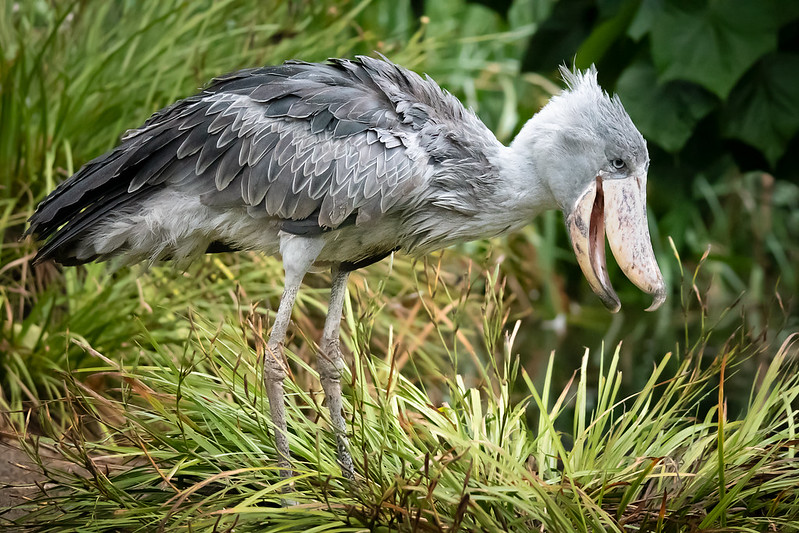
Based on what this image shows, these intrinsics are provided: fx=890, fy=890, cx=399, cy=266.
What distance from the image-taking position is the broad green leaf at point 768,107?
8.65ft

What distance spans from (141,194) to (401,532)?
1.05 meters

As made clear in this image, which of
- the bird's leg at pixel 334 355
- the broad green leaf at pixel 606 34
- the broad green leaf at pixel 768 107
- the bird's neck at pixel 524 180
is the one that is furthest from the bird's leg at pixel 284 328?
the broad green leaf at pixel 768 107

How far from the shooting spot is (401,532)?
6.37 feet

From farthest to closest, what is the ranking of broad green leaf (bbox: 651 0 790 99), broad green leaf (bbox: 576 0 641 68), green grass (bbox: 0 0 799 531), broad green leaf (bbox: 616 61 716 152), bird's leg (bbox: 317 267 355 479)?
broad green leaf (bbox: 576 0 641 68) < broad green leaf (bbox: 616 61 716 152) < broad green leaf (bbox: 651 0 790 99) < bird's leg (bbox: 317 267 355 479) < green grass (bbox: 0 0 799 531)

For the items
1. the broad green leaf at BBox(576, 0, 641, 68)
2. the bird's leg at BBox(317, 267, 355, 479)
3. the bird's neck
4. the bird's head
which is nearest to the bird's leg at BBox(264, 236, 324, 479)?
the bird's leg at BBox(317, 267, 355, 479)

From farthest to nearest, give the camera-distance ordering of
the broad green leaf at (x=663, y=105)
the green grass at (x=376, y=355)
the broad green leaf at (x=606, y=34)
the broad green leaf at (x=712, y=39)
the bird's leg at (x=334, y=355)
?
the broad green leaf at (x=606, y=34) → the broad green leaf at (x=663, y=105) → the broad green leaf at (x=712, y=39) → the bird's leg at (x=334, y=355) → the green grass at (x=376, y=355)

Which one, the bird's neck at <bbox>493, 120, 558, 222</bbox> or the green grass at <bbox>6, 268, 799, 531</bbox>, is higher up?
the bird's neck at <bbox>493, 120, 558, 222</bbox>

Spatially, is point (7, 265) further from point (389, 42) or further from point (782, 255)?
point (782, 255)

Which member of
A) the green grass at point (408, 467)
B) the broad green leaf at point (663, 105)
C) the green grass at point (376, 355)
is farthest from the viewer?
the broad green leaf at point (663, 105)

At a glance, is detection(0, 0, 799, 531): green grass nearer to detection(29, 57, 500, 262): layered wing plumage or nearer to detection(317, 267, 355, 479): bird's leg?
detection(317, 267, 355, 479): bird's leg

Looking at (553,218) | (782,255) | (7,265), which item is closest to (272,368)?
(7,265)

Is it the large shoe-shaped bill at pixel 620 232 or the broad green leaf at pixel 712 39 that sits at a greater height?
the broad green leaf at pixel 712 39

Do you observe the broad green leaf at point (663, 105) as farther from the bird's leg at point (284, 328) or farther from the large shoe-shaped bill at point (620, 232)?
the bird's leg at point (284, 328)

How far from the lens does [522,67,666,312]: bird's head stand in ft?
6.85
